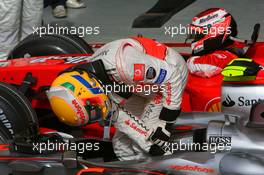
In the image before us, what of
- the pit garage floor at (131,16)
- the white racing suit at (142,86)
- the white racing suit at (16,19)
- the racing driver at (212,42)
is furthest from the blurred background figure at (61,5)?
the white racing suit at (142,86)

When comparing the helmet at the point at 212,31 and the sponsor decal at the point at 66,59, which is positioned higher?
the helmet at the point at 212,31

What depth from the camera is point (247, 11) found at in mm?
6699

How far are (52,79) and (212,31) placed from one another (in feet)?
3.14

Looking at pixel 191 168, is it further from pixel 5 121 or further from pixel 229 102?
pixel 5 121

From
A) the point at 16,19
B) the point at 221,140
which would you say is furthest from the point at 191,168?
the point at 16,19

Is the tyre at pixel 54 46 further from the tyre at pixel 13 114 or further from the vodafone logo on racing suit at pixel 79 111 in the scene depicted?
the vodafone logo on racing suit at pixel 79 111

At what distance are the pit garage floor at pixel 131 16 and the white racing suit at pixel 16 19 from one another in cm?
121

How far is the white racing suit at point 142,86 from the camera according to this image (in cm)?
293

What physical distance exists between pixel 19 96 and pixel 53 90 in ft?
1.14

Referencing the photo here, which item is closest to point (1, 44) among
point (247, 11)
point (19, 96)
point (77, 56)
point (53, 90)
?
point (77, 56)

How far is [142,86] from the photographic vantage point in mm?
3010

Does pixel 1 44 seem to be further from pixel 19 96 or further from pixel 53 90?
pixel 53 90

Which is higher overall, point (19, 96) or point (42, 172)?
point (19, 96)

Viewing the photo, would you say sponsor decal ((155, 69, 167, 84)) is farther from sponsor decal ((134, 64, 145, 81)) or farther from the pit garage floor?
the pit garage floor
